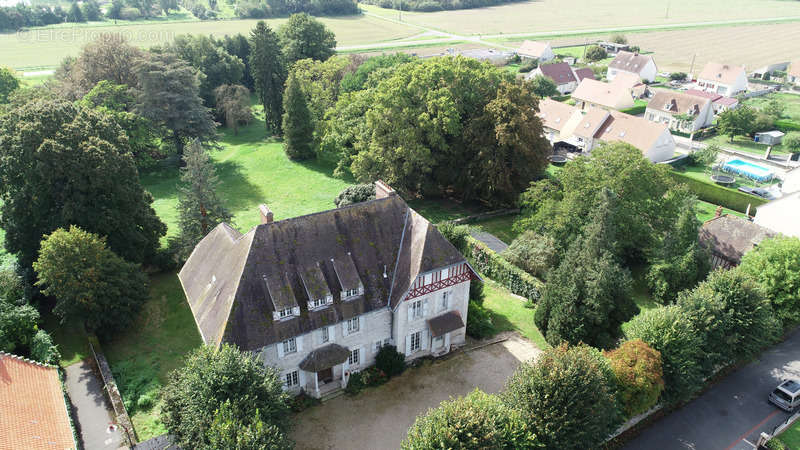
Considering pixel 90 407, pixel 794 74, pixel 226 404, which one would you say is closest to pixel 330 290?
pixel 226 404

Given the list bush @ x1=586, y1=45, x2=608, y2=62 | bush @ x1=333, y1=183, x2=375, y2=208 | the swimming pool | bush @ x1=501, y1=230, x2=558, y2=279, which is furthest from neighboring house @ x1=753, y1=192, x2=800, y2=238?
bush @ x1=586, y1=45, x2=608, y2=62

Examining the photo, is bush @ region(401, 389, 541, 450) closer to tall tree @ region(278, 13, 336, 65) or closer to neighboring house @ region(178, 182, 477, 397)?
neighboring house @ region(178, 182, 477, 397)

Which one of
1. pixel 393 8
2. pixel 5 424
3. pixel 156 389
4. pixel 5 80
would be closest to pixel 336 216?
pixel 156 389

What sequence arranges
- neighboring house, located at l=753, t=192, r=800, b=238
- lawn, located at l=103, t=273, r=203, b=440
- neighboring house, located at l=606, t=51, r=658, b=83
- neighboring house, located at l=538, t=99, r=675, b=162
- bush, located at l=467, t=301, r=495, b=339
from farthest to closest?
1. neighboring house, located at l=606, t=51, r=658, b=83
2. neighboring house, located at l=538, t=99, r=675, b=162
3. neighboring house, located at l=753, t=192, r=800, b=238
4. bush, located at l=467, t=301, r=495, b=339
5. lawn, located at l=103, t=273, r=203, b=440

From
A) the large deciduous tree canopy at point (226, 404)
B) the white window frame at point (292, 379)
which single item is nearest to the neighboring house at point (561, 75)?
the white window frame at point (292, 379)

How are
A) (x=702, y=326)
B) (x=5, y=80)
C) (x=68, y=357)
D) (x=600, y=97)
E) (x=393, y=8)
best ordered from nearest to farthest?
(x=702, y=326)
(x=68, y=357)
(x=5, y=80)
(x=600, y=97)
(x=393, y=8)

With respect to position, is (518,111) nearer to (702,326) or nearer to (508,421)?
(702,326)
